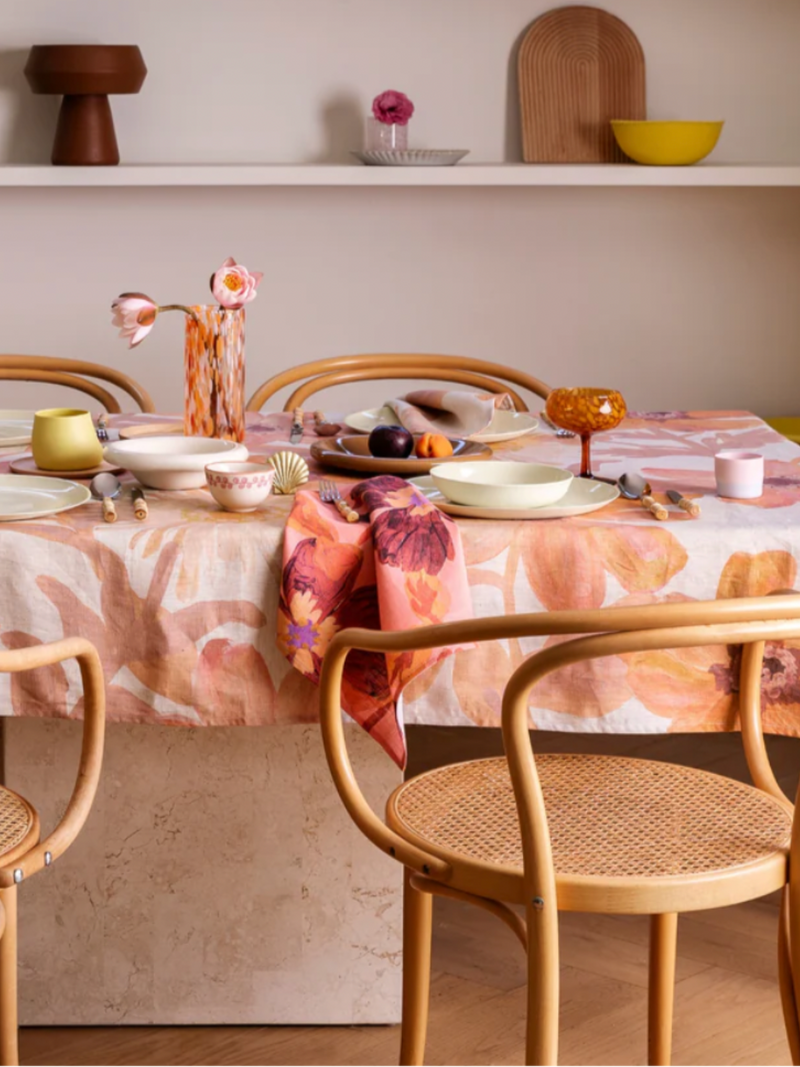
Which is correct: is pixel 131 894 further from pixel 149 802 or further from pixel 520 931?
pixel 520 931

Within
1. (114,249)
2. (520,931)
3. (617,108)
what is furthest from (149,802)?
(617,108)

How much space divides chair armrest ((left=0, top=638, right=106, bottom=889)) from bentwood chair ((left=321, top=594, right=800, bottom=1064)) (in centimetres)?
24

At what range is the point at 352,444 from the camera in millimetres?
2002

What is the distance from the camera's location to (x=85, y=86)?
3188mm

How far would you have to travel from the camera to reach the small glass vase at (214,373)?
199cm

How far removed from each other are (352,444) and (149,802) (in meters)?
0.57

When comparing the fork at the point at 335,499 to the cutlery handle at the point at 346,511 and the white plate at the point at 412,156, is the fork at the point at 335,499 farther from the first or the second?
the white plate at the point at 412,156

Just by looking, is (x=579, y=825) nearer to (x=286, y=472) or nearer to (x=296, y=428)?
(x=286, y=472)

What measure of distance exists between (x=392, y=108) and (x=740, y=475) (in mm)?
1951

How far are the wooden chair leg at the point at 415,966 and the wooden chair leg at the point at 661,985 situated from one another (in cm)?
26

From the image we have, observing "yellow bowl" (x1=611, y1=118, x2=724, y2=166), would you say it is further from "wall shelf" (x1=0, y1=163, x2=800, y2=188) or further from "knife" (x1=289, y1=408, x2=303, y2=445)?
"knife" (x1=289, y1=408, x2=303, y2=445)

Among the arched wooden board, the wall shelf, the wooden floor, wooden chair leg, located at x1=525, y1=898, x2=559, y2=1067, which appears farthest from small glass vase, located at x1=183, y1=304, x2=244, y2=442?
the arched wooden board

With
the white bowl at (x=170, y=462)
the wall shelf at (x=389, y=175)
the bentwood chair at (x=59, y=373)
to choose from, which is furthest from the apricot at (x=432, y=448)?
the wall shelf at (x=389, y=175)

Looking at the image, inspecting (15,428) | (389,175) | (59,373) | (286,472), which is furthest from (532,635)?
(389,175)
